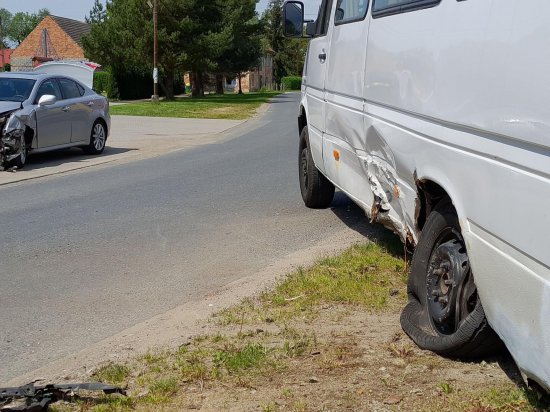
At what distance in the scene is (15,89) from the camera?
14.7 meters

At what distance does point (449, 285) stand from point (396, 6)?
1923mm

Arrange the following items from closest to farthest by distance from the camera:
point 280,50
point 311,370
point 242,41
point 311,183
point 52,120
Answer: point 311,370 < point 311,183 < point 52,120 < point 242,41 < point 280,50

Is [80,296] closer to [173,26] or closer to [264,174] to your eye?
[264,174]

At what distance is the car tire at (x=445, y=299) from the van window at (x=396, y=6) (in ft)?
3.69

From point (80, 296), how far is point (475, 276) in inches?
136

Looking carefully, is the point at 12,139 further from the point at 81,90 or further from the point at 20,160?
the point at 81,90

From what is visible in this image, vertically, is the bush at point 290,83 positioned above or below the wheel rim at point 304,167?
below

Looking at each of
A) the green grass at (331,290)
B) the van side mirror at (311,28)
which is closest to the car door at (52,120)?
the van side mirror at (311,28)

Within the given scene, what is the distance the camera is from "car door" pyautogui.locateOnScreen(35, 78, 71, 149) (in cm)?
1454

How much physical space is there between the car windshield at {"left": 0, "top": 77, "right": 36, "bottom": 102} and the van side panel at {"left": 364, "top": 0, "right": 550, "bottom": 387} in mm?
10895

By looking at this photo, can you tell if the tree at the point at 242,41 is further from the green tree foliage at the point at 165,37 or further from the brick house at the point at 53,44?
the brick house at the point at 53,44

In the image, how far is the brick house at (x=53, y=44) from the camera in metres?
79.4

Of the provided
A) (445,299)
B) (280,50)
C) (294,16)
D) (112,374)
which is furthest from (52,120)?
(280,50)

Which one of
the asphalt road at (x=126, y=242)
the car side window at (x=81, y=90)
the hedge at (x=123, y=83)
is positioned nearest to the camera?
the asphalt road at (x=126, y=242)
